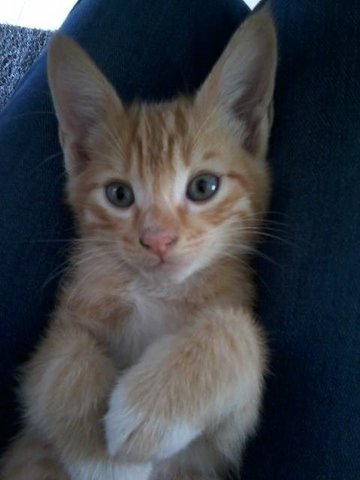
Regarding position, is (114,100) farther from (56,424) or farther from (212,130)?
(56,424)

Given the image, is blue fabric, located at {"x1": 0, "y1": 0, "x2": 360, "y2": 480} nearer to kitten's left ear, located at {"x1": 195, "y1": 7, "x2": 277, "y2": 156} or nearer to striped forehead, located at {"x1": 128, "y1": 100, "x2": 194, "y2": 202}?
kitten's left ear, located at {"x1": 195, "y1": 7, "x2": 277, "y2": 156}

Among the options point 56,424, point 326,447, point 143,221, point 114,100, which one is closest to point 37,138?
point 114,100

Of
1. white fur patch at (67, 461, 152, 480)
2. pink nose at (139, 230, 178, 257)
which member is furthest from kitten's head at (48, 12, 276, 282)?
white fur patch at (67, 461, 152, 480)

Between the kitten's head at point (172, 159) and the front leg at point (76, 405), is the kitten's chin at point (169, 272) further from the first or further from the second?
the front leg at point (76, 405)

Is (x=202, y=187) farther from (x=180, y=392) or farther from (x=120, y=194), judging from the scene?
(x=180, y=392)

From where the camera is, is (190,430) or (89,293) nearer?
(190,430)

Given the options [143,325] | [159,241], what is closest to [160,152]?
[159,241]
